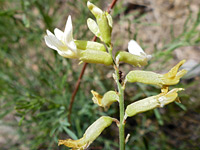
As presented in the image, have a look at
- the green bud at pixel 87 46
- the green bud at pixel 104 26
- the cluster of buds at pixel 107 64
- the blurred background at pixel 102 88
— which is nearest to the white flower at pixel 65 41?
the cluster of buds at pixel 107 64

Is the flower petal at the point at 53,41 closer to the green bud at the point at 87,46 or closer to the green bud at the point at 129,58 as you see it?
the green bud at the point at 87,46

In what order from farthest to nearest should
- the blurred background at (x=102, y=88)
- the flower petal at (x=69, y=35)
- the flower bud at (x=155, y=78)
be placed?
the blurred background at (x=102, y=88) < the flower bud at (x=155, y=78) < the flower petal at (x=69, y=35)

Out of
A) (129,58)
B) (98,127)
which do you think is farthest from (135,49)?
(98,127)

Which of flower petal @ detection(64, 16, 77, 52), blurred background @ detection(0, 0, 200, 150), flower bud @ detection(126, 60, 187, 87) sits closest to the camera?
flower petal @ detection(64, 16, 77, 52)

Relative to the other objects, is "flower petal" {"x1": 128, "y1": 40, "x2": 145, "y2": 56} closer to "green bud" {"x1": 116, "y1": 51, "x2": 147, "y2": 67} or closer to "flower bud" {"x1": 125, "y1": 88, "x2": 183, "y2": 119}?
"green bud" {"x1": 116, "y1": 51, "x2": 147, "y2": 67}

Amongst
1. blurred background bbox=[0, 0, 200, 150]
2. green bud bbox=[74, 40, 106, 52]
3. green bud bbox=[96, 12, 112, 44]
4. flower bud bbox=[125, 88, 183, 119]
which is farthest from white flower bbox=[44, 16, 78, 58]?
blurred background bbox=[0, 0, 200, 150]

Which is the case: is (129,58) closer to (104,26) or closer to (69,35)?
(104,26)
